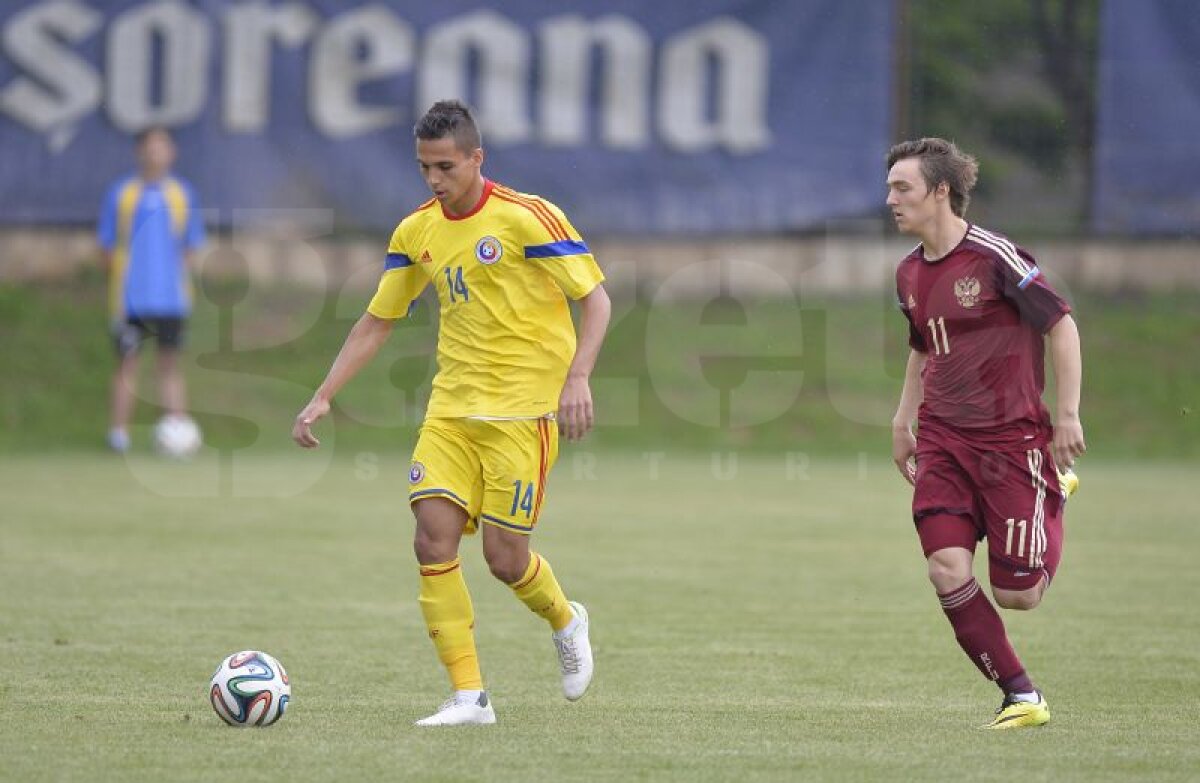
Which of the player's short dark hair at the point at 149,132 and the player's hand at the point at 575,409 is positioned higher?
the player's short dark hair at the point at 149,132

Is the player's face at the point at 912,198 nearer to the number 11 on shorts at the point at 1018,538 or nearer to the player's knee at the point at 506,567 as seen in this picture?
the number 11 on shorts at the point at 1018,538

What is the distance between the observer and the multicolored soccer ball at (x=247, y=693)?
590cm

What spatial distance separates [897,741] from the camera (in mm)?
5812

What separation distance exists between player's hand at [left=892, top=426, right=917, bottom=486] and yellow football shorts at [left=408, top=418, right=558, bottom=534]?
1289mm

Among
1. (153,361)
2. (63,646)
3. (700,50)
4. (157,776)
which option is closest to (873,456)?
(700,50)

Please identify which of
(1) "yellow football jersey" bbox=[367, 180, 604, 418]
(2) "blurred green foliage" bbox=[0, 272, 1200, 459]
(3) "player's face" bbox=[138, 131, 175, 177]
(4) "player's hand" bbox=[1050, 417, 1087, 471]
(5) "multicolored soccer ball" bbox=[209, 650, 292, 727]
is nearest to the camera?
(5) "multicolored soccer ball" bbox=[209, 650, 292, 727]

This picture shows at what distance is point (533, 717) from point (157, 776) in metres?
1.54

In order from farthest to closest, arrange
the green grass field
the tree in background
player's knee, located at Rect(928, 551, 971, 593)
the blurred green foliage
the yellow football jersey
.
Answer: the tree in background, the blurred green foliage, the yellow football jersey, player's knee, located at Rect(928, 551, 971, 593), the green grass field

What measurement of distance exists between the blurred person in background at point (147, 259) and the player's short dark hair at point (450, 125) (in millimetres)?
9632

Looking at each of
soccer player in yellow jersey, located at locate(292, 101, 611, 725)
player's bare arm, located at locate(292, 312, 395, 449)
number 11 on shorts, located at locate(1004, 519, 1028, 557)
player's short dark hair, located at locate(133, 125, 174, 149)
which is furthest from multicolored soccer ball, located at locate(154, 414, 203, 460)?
number 11 on shorts, located at locate(1004, 519, 1028, 557)

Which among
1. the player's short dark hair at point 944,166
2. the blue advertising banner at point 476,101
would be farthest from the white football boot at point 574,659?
the blue advertising banner at point 476,101

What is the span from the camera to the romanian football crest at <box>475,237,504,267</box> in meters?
6.46

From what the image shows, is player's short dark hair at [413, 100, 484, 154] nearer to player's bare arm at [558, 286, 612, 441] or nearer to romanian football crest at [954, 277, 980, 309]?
player's bare arm at [558, 286, 612, 441]

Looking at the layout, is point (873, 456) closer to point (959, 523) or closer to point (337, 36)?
point (337, 36)
